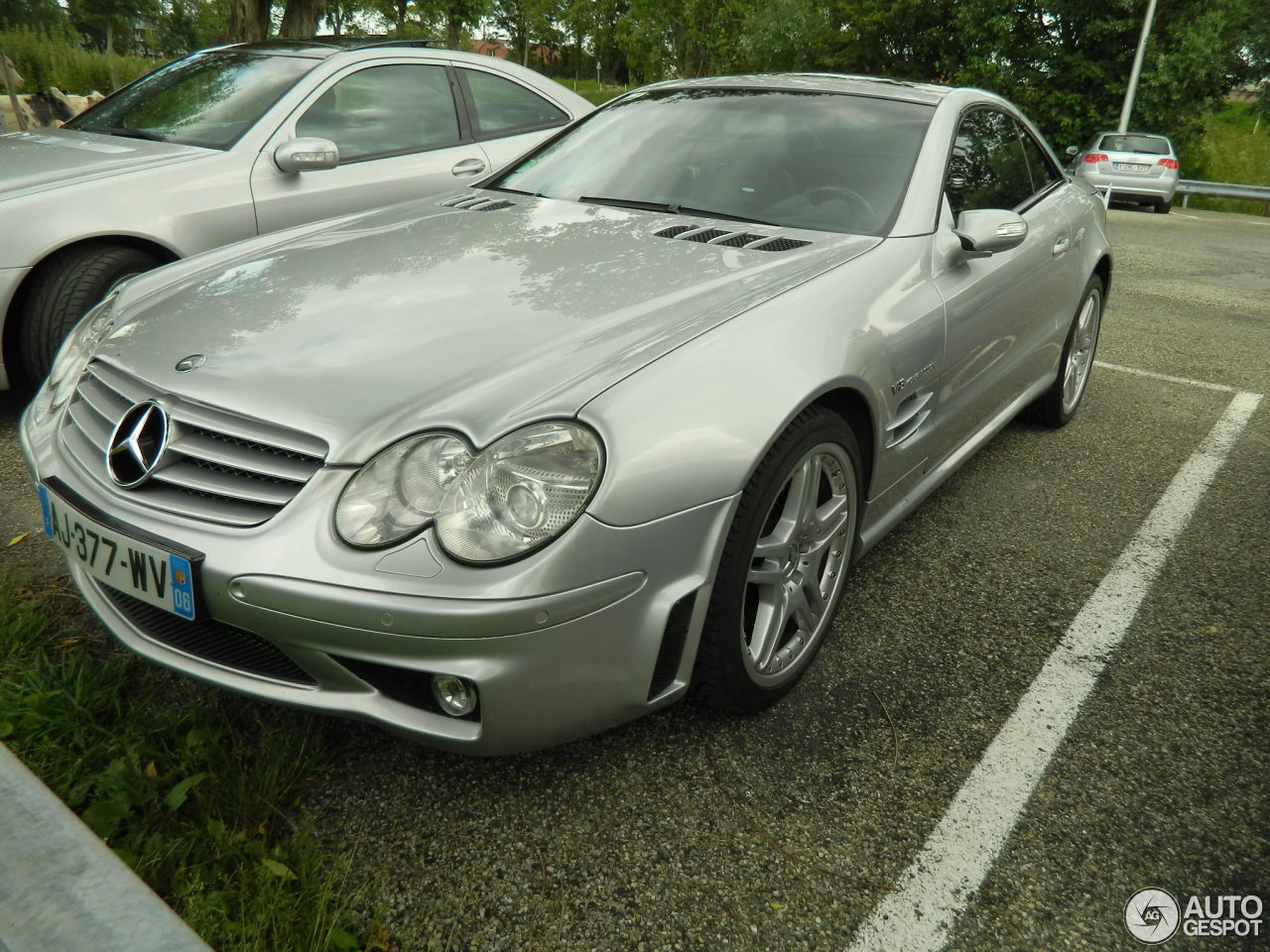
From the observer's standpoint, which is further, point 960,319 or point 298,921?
point 960,319

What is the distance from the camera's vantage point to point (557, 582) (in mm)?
1629

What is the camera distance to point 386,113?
4.58 meters

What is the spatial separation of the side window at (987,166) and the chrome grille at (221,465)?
2003 millimetres

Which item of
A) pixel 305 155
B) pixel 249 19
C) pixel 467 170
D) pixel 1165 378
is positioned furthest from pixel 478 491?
pixel 249 19

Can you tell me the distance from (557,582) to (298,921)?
2.22ft

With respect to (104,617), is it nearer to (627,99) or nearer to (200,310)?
(200,310)

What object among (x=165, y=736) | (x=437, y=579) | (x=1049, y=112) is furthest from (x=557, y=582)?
(x=1049, y=112)

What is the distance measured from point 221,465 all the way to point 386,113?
128 inches

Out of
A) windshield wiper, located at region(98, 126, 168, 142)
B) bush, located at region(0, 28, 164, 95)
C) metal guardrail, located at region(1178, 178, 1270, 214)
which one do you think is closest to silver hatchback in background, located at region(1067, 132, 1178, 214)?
metal guardrail, located at region(1178, 178, 1270, 214)

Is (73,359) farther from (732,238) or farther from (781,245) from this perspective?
(781,245)

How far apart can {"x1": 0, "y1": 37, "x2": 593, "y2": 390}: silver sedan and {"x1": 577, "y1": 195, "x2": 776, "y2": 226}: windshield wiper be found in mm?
976

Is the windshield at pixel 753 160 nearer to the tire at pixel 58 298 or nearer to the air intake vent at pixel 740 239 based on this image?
the air intake vent at pixel 740 239

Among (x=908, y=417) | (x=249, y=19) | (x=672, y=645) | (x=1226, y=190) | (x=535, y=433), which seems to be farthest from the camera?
(x=1226, y=190)

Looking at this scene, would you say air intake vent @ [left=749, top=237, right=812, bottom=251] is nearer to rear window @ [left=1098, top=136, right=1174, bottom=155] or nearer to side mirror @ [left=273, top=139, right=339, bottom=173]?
side mirror @ [left=273, top=139, right=339, bottom=173]
